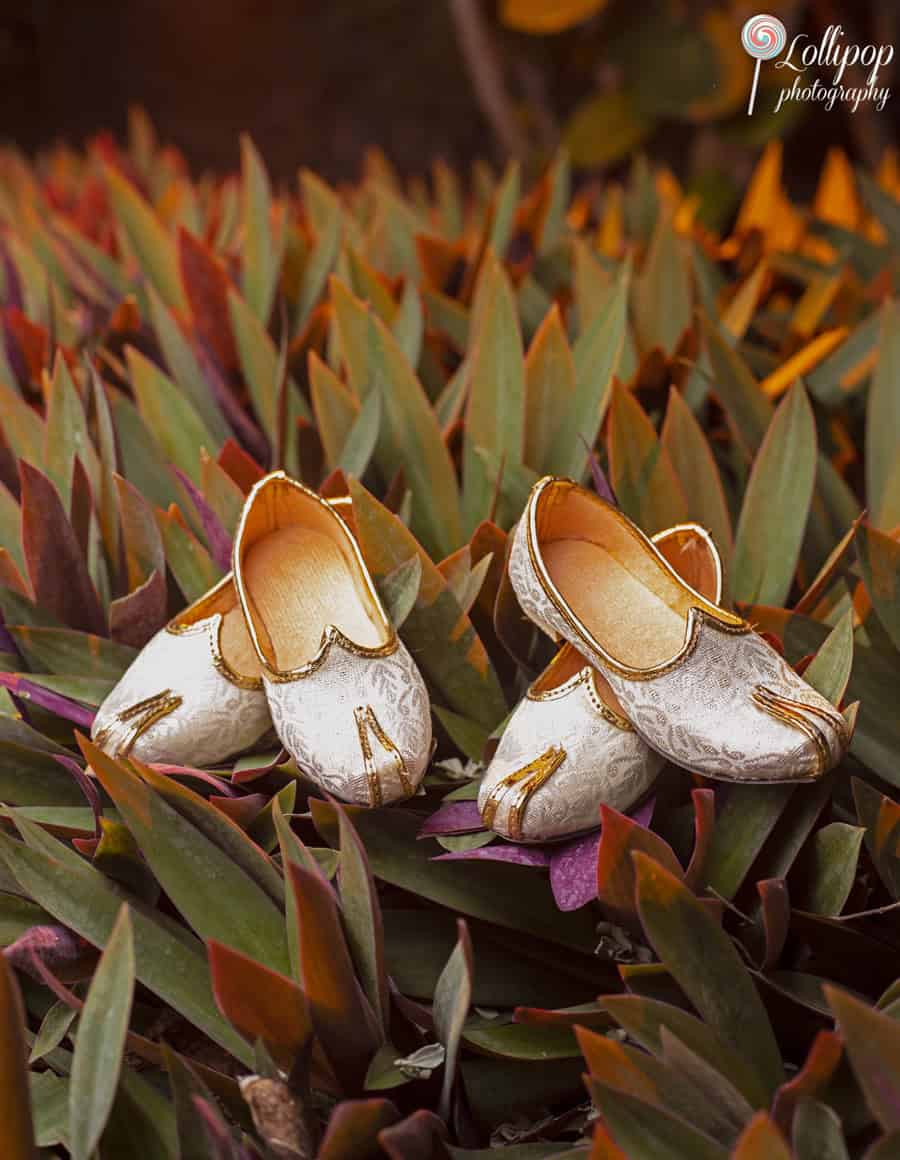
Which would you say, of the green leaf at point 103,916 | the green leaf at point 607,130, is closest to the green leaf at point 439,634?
the green leaf at point 103,916

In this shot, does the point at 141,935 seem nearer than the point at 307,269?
Yes

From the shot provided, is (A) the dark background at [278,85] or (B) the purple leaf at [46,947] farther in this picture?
(A) the dark background at [278,85]

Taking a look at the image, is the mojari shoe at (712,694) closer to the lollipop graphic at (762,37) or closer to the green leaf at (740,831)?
the green leaf at (740,831)

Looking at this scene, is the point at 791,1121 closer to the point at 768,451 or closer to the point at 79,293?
the point at 768,451

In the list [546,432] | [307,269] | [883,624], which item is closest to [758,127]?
[307,269]

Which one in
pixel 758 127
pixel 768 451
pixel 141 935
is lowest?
pixel 141 935
